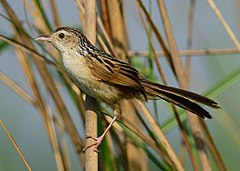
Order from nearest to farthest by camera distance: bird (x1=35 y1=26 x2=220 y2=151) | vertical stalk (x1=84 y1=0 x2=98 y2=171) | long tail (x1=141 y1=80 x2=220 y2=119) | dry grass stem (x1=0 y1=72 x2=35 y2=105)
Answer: vertical stalk (x1=84 y1=0 x2=98 y2=171) < long tail (x1=141 y1=80 x2=220 y2=119) < bird (x1=35 y1=26 x2=220 y2=151) < dry grass stem (x1=0 y1=72 x2=35 y2=105)

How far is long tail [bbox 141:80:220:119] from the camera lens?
5.76ft

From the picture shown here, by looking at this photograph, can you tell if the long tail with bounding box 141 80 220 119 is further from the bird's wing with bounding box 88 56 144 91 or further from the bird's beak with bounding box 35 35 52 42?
the bird's beak with bounding box 35 35 52 42

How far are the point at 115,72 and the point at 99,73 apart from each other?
61 mm

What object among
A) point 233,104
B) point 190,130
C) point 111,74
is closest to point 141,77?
point 111,74

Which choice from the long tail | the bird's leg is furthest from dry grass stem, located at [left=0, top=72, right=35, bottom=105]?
the long tail

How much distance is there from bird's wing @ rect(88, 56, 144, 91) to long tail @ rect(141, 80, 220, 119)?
0.24ft

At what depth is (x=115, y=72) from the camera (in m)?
1.94

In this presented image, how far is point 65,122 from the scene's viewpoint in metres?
1.91

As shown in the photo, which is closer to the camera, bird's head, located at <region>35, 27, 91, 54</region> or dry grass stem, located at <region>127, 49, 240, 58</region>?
bird's head, located at <region>35, 27, 91, 54</region>

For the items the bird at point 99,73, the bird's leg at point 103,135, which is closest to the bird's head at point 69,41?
the bird at point 99,73

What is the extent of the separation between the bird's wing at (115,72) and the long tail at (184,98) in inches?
2.9

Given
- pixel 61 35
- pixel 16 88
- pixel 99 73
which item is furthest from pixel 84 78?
pixel 16 88

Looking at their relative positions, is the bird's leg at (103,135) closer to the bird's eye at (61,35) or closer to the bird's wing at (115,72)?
the bird's wing at (115,72)

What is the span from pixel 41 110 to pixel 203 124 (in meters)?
0.62
